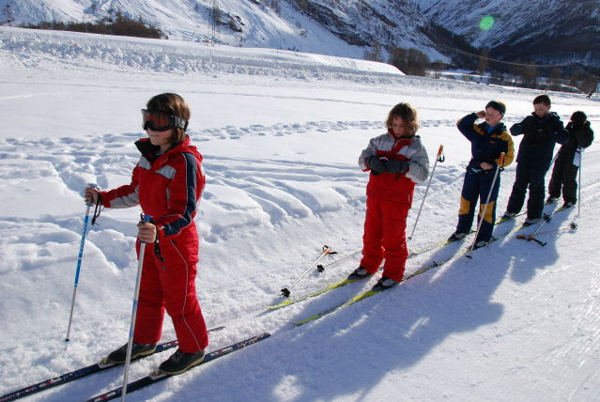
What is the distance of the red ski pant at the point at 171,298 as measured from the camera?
2363 mm

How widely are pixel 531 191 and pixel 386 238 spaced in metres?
3.02

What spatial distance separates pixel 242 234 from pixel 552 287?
3168 millimetres

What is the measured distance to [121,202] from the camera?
8.50 feet

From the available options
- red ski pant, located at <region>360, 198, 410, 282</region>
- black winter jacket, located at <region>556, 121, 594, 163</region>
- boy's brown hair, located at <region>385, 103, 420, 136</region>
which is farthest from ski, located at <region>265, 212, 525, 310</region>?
black winter jacket, located at <region>556, 121, 594, 163</region>

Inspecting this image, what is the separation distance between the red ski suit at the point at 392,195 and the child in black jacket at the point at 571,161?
12.6ft

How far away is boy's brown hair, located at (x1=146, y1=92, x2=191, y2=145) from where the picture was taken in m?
2.16

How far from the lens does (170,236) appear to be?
2236 mm

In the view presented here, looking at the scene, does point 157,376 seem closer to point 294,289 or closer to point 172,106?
point 294,289

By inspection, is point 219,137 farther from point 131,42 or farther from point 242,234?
point 131,42

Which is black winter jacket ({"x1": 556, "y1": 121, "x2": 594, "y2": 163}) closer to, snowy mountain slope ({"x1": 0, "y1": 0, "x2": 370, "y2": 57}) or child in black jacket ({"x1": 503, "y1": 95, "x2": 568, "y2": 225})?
child in black jacket ({"x1": 503, "y1": 95, "x2": 568, "y2": 225})

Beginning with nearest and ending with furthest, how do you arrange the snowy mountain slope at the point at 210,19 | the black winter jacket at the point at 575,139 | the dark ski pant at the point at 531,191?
the dark ski pant at the point at 531,191, the black winter jacket at the point at 575,139, the snowy mountain slope at the point at 210,19

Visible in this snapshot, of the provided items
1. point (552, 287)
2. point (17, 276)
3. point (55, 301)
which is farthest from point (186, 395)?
point (552, 287)

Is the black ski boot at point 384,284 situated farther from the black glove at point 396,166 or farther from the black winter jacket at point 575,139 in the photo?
the black winter jacket at point 575,139

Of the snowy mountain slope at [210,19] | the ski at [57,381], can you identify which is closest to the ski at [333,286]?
the ski at [57,381]
